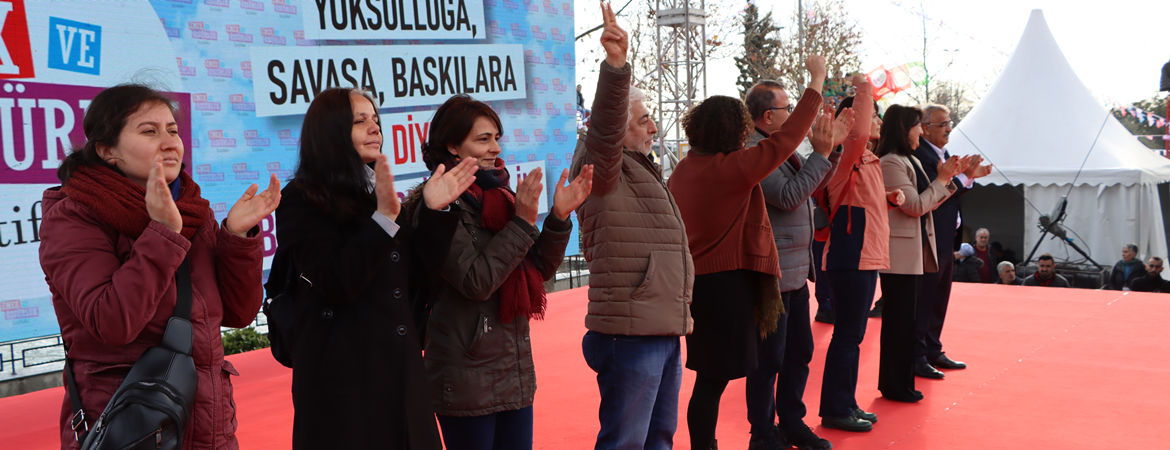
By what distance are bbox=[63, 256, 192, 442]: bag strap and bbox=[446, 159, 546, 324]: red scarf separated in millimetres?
735

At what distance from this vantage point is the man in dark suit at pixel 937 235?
4555 mm

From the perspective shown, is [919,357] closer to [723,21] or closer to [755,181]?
[755,181]

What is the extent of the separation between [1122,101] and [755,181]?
13612mm

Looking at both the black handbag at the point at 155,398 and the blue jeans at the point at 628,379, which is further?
the blue jeans at the point at 628,379

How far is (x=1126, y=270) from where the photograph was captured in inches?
384

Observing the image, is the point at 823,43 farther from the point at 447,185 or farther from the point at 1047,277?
the point at 447,185

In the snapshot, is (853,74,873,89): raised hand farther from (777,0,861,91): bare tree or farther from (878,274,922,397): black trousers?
(777,0,861,91): bare tree

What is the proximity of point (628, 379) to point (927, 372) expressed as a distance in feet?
9.53

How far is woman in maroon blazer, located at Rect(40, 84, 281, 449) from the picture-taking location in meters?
1.60

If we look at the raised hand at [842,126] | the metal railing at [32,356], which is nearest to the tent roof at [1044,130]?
the raised hand at [842,126]

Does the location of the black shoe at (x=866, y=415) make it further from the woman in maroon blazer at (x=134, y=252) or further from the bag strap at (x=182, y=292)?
the bag strap at (x=182, y=292)

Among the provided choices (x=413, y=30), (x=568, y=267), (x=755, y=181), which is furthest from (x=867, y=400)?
(x=568, y=267)

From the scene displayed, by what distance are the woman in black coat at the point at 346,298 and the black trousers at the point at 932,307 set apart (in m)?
3.36

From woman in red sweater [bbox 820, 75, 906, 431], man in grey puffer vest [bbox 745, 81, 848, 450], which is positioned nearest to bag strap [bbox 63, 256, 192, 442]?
man in grey puffer vest [bbox 745, 81, 848, 450]
